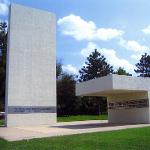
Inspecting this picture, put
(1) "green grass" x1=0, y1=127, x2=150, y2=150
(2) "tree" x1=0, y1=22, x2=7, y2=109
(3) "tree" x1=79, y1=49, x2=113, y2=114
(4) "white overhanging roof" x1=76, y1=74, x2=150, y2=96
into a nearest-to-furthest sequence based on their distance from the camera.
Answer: (1) "green grass" x1=0, y1=127, x2=150, y2=150, (4) "white overhanging roof" x1=76, y1=74, x2=150, y2=96, (2) "tree" x1=0, y1=22, x2=7, y2=109, (3) "tree" x1=79, y1=49, x2=113, y2=114

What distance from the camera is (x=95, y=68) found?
7425 cm

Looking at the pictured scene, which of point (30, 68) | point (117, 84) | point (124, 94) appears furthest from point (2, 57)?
point (117, 84)

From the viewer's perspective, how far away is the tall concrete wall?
102ft

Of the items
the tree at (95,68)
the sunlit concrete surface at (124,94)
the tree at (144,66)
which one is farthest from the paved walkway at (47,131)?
the tree at (144,66)

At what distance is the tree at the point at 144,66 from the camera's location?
83119 mm

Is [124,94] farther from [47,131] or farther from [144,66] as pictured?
[144,66]

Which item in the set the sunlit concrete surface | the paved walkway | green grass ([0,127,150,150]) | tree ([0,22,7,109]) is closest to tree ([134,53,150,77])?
tree ([0,22,7,109])

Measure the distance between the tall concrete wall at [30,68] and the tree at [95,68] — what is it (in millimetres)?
39483

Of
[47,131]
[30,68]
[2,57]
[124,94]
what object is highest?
[2,57]

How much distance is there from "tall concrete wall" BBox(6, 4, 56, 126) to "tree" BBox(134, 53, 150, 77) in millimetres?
52549

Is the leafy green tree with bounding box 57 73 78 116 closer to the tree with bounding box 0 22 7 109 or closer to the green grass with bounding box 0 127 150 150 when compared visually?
the tree with bounding box 0 22 7 109

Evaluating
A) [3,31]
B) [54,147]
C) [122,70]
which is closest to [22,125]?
[54,147]

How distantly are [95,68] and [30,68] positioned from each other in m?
42.9

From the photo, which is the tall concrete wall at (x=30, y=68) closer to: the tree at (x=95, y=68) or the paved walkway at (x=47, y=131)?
the paved walkway at (x=47, y=131)
